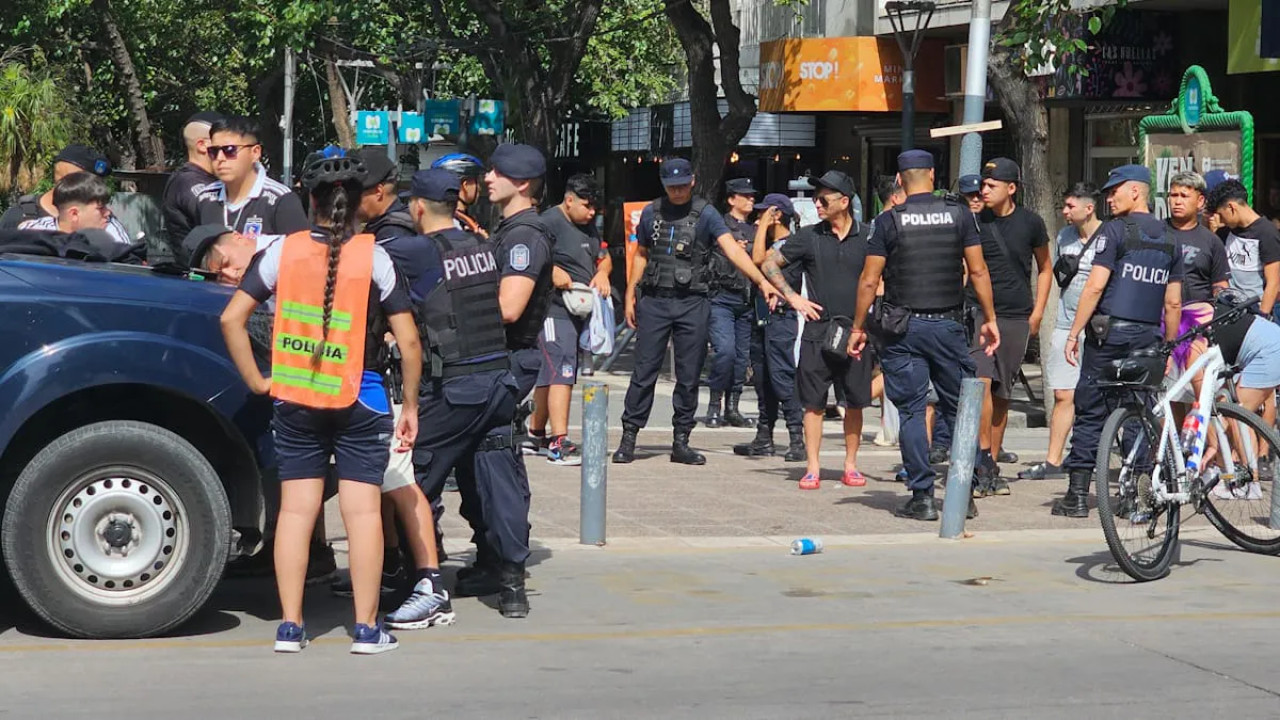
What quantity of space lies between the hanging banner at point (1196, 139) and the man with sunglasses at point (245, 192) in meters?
7.05

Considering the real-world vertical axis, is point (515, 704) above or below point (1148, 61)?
below

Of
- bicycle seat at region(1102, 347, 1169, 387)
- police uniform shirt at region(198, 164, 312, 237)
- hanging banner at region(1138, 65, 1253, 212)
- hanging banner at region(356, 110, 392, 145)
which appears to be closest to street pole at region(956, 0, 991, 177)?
hanging banner at region(1138, 65, 1253, 212)

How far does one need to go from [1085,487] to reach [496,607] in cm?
410

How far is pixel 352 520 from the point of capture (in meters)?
6.80

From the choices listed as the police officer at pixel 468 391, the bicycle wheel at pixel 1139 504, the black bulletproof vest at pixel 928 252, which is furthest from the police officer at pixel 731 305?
the police officer at pixel 468 391

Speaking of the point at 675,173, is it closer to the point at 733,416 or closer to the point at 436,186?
the point at 733,416

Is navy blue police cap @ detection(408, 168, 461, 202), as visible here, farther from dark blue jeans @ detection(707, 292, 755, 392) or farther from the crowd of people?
dark blue jeans @ detection(707, 292, 755, 392)

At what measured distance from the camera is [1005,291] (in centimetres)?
1155

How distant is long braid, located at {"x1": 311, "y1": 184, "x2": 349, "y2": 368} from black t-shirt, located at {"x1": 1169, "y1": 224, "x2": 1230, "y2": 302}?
572 cm

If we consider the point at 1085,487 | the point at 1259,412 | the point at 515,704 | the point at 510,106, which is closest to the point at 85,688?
the point at 515,704

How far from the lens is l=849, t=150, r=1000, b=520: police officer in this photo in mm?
10125

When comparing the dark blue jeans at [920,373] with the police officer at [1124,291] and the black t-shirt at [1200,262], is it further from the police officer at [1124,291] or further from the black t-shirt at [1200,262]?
the black t-shirt at [1200,262]

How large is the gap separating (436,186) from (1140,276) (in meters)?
4.18

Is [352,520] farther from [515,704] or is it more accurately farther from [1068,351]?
[1068,351]
